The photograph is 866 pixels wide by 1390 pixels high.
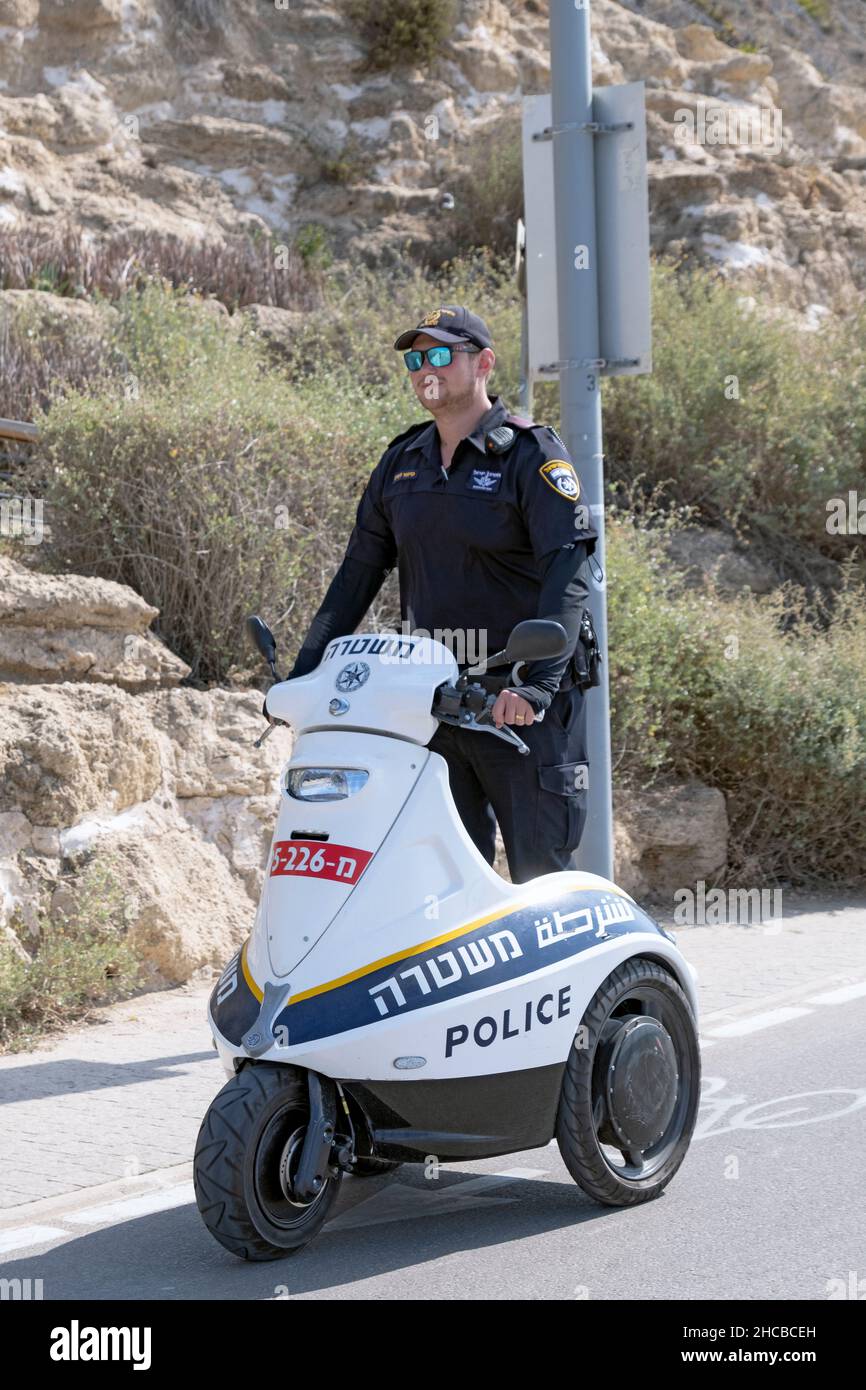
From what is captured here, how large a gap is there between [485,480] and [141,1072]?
269 cm

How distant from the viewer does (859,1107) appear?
5.55 metres

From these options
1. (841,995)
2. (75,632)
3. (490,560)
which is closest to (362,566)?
(490,560)

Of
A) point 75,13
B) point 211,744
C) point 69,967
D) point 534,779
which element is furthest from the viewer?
point 75,13

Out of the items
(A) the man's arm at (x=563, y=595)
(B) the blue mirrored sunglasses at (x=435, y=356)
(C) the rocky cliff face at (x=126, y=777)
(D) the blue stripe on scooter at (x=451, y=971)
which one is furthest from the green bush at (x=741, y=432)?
(D) the blue stripe on scooter at (x=451, y=971)

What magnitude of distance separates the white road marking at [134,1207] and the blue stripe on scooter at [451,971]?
3.06 ft

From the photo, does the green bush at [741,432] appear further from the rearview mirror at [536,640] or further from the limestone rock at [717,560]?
the rearview mirror at [536,640]

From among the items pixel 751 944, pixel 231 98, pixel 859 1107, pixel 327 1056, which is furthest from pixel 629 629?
pixel 231 98

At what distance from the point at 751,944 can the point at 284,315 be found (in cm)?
825

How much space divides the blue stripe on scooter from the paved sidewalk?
1.27 metres

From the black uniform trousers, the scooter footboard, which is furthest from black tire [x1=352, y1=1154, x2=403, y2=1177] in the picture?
the black uniform trousers

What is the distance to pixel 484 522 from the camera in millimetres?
Result: 4695

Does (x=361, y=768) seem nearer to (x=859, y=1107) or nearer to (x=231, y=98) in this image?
(x=859, y=1107)

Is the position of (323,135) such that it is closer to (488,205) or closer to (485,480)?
(488,205)

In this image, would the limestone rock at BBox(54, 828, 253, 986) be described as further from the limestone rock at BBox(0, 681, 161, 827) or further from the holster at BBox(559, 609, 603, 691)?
the holster at BBox(559, 609, 603, 691)
